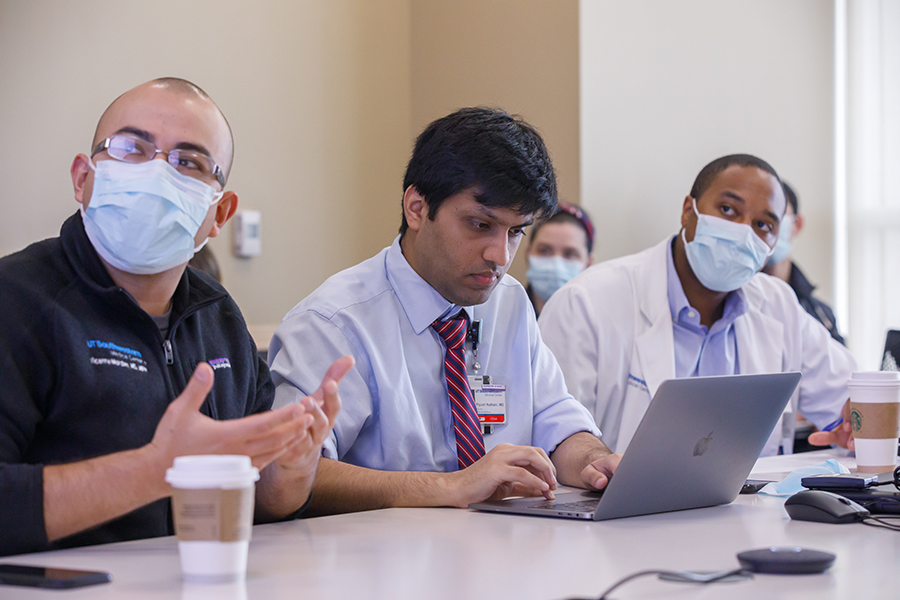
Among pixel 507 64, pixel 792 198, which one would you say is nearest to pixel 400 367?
pixel 507 64

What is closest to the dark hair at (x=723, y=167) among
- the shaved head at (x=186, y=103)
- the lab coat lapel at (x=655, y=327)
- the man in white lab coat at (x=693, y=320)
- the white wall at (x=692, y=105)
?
the man in white lab coat at (x=693, y=320)

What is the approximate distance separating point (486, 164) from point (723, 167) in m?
1.11

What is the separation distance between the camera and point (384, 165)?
3.88 metres

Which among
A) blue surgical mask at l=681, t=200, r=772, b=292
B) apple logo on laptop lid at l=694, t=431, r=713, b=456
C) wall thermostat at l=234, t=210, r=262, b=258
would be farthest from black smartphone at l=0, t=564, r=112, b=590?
wall thermostat at l=234, t=210, r=262, b=258

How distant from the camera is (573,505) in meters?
1.47

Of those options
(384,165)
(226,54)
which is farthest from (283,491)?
(384,165)

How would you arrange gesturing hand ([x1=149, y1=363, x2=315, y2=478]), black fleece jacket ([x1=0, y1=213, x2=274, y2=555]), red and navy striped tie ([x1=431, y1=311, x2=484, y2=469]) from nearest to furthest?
gesturing hand ([x1=149, y1=363, x2=315, y2=478])
black fleece jacket ([x1=0, y1=213, x2=274, y2=555])
red and navy striped tie ([x1=431, y1=311, x2=484, y2=469])

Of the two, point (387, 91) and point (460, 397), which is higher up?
point (387, 91)

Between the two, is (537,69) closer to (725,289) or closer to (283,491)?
(725,289)

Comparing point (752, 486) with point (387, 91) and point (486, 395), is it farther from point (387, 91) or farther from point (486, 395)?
point (387, 91)

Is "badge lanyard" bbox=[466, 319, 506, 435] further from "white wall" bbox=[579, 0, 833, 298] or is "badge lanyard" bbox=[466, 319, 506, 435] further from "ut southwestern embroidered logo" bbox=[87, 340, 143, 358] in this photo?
"white wall" bbox=[579, 0, 833, 298]

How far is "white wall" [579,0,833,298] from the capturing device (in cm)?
364

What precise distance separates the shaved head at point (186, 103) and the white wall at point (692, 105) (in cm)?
227

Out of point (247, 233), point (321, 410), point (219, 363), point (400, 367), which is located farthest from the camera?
point (247, 233)
